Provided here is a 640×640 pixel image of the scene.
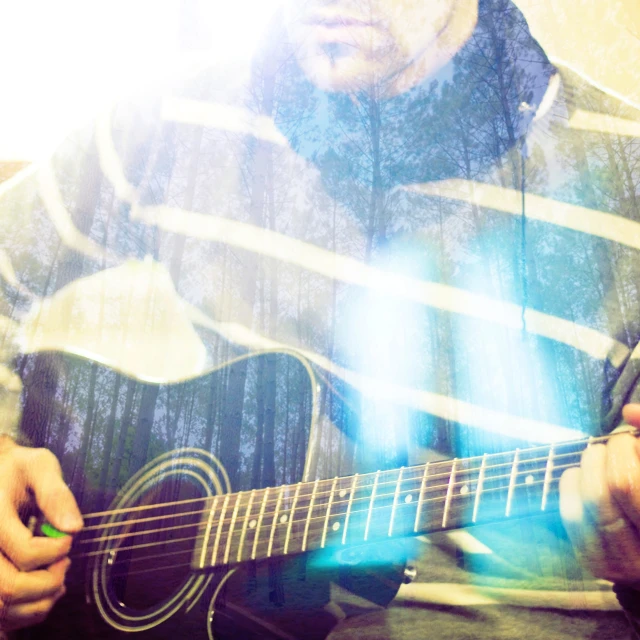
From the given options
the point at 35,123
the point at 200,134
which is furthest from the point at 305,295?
the point at 35,123

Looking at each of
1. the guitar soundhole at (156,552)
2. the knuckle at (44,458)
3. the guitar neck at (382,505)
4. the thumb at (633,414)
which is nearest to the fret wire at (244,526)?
the guitar neck at (382,505)

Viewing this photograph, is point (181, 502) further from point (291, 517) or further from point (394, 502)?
point (394, 502)

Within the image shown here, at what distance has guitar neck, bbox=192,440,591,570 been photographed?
73cm

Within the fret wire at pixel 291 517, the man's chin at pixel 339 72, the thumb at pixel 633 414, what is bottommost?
the fret wire at pixel 291 517

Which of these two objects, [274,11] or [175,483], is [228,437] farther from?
[274,11]

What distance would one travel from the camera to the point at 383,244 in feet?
4.17

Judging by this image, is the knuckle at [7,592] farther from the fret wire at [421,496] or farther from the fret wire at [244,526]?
the fret wire at [421,496]

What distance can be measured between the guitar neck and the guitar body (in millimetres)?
30

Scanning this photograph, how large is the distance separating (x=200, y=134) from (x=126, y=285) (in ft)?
1.85

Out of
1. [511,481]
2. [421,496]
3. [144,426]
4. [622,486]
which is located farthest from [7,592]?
[622,486]

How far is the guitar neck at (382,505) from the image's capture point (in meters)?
0.73

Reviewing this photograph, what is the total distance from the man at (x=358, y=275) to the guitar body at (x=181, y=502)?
0.04 feet

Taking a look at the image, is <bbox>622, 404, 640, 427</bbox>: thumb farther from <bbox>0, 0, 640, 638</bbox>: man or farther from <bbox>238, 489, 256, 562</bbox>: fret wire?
<bbox>238, 489, 256, 562</bbox>: fret wire

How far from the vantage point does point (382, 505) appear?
2.72ft
